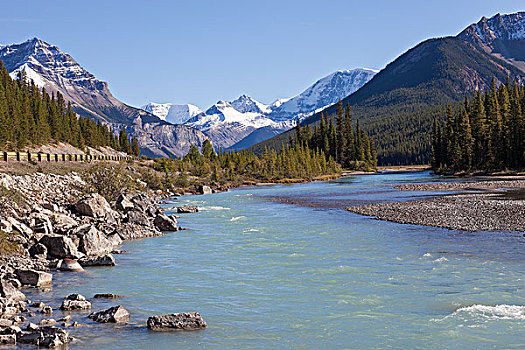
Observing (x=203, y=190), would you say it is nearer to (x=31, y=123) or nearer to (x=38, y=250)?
(x=31, y=123)

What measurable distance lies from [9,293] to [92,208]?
71.7ft

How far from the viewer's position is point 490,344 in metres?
13.9

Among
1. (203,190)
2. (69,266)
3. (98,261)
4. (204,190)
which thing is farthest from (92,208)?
(204,190)

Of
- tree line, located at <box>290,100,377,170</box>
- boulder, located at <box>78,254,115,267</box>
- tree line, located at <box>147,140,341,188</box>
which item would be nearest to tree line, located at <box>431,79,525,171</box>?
tree line, located at <box>147,140,341,188</box>

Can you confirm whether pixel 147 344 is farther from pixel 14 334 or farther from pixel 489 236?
pixel 489 236

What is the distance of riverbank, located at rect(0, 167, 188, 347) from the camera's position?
616 inches

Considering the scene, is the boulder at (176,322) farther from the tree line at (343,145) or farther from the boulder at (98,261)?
the tree line at (343,145)

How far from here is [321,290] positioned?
1970cm

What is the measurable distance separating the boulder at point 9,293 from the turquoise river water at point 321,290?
88 centimetres

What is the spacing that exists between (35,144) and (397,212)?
91147mm

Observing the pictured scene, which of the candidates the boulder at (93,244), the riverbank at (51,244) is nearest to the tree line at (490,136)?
the riverbank at (51,244)

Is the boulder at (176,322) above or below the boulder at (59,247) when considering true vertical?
below

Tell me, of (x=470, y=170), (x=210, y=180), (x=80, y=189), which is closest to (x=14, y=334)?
(x=80, y=189)

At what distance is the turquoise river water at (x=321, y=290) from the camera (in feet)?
48.5
